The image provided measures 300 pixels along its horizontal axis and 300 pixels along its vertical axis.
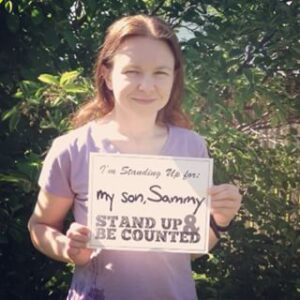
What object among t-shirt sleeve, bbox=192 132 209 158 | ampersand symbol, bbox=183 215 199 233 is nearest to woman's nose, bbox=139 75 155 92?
t-shirt sleeve, bbox=192 132 209 158

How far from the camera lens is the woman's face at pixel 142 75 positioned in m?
2.26

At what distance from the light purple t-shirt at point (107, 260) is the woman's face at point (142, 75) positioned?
129mm

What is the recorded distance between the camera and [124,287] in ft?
7.38

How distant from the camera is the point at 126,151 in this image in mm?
2336

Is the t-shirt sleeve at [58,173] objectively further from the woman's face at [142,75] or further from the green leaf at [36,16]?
the green leaf at [36,16]

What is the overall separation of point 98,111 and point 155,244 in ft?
1.51

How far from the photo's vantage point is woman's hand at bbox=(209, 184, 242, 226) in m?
2.28

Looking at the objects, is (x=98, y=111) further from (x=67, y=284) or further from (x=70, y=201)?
(x=67, y=284)

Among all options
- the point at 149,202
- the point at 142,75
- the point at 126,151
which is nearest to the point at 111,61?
the point at 142,75

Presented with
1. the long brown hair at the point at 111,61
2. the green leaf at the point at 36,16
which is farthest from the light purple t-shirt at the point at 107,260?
the green leaf at the point at 36,16

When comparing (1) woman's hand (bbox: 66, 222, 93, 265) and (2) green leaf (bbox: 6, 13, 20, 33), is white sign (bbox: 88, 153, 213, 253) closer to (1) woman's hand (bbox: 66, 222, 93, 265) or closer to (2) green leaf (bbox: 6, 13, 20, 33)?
(1) woman's hand (bbox: 66, 222, 93, 265)

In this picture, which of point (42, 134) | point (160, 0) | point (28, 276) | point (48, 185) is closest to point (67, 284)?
point (28, 276)

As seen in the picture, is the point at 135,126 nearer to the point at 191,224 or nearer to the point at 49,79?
the point at 191,224

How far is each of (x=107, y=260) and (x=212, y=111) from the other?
1.29 m
